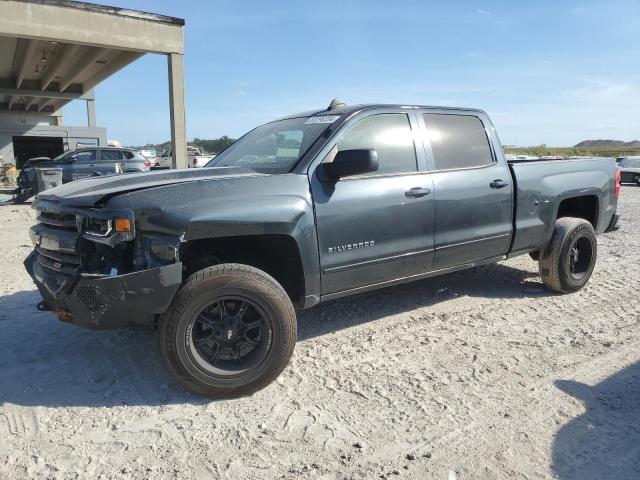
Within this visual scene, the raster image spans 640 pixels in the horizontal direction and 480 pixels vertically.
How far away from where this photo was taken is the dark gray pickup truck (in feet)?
9.74

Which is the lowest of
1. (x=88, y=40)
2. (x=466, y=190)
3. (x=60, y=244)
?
(x=60, y=244)

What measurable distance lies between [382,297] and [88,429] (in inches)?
121

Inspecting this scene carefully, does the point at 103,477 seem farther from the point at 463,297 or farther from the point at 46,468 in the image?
the point at 463,297

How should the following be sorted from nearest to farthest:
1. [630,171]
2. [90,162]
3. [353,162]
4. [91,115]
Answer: [353,162] → [90,162] → [630,171] → [91,115]

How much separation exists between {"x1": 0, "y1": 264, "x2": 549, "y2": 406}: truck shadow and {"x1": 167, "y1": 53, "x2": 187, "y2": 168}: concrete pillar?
28.9ft

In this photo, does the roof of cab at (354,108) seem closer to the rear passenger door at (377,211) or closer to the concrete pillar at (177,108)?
the rear passenger door at (377,211)

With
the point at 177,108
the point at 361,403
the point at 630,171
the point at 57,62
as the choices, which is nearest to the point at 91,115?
the point at 57,62

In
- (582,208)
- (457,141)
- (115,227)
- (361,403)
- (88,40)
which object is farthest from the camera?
(88,40)

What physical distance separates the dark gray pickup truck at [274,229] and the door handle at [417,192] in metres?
0.03

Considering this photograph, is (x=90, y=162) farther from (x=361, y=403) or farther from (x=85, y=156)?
(x=361, y=403)

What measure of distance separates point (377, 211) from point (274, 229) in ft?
2.97

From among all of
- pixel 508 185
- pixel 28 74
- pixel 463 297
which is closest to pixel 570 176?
pixel 508 185

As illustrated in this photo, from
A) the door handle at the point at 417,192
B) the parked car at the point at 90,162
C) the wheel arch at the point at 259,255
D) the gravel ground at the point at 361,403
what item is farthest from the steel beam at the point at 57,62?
the door handle at the point at 417,192

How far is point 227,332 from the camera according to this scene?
321 centimetres
